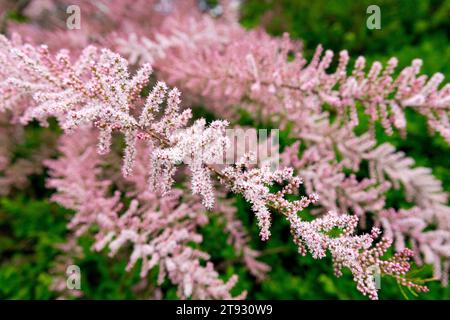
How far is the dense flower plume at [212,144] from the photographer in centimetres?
57

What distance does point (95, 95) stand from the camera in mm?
590

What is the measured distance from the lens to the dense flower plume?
0.57 meters

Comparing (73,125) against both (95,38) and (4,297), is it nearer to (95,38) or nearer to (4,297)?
(4,297)

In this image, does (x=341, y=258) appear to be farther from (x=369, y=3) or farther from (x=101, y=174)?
(x=369, y=3)

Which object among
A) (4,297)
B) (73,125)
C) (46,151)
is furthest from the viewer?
(46,151)

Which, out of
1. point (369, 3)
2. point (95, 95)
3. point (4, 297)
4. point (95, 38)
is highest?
point (369, 3)

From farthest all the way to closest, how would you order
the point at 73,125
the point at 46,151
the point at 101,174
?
the point at 46,151 → the point at 101,174 → the point at 73,125

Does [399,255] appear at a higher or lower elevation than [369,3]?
lower

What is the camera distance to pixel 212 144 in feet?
1.92

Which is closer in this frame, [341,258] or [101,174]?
[341,258]

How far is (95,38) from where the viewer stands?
4.40 ft
